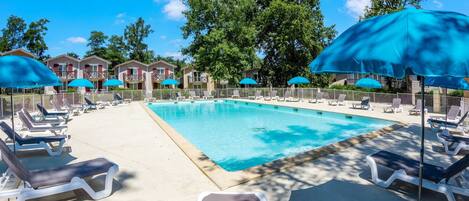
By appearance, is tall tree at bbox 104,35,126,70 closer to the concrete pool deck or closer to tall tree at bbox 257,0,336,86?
tall tree at bbox 257,0,336,86

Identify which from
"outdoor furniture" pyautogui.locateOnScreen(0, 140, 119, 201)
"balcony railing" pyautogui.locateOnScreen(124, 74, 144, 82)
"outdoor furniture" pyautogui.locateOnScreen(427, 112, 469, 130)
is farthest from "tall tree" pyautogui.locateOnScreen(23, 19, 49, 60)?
"outdoor furniture" pyautogui.locateOnScreen(427, 112, 469, 130)

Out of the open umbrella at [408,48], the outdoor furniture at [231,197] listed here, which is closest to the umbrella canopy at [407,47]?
the open umbrella at [408,48]

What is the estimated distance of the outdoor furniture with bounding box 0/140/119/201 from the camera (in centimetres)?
391

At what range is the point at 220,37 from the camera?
31000mm

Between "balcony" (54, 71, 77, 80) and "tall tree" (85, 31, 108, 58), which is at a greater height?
"tall tree" (85, 31, 108, 58)

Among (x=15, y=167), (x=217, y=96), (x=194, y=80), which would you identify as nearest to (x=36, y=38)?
(x=194, y=80)

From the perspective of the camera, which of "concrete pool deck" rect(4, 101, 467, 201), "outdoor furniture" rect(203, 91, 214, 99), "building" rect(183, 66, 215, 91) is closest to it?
"concrete pool deck" rect(4, 101, 467, 201)

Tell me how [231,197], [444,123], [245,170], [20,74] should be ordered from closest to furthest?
1. [231,197]
2. [20,74]
3. [245,170]
4. [444,123]

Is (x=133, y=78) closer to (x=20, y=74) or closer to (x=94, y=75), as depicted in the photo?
(x=94, y=75)

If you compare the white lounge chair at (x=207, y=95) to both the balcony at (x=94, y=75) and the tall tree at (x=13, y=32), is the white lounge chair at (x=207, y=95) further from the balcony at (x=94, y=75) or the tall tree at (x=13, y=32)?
the tall tree at (x=13, y=32)

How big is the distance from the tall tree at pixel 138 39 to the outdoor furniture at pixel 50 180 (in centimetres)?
5981

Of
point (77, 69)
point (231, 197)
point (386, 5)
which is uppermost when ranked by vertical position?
point (386, 5)

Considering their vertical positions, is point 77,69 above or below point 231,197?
above

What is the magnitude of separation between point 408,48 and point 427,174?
287 cm
